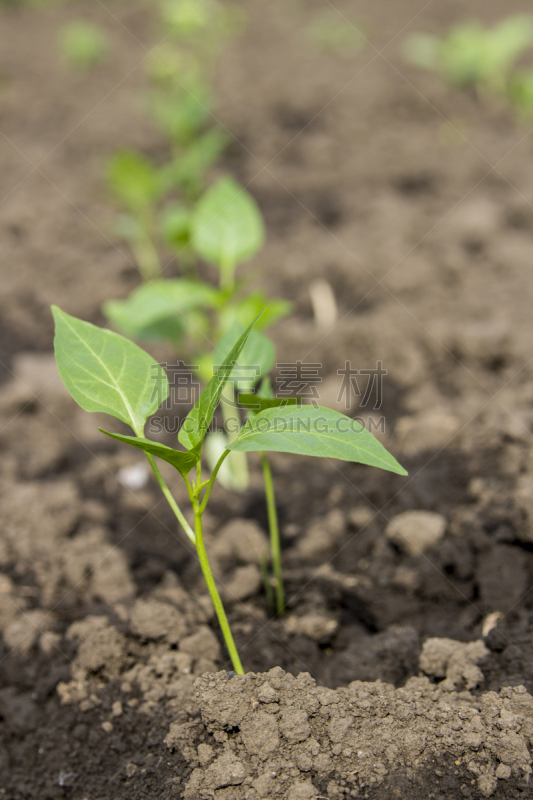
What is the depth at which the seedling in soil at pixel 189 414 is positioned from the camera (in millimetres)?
852

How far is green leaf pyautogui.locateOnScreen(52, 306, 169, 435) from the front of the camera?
1021 mm

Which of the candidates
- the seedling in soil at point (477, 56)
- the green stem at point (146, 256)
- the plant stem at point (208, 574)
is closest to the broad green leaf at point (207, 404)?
the plant stem at point (208, 574)

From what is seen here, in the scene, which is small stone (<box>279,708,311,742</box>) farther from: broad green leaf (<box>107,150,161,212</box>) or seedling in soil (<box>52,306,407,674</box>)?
broad green leaf (<box>107,150,161,212</box>)

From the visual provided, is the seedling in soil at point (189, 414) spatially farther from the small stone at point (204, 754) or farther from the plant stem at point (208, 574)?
Answer: the small stone at point (204, 754)

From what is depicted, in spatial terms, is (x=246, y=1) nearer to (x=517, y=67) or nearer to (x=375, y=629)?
(x=517, y=67)

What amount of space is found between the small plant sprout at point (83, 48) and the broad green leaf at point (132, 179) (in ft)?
9.73

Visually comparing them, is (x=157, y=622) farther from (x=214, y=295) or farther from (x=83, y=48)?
(x=83, y=48)

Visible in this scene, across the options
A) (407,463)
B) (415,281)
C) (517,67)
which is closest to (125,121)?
(415,281)

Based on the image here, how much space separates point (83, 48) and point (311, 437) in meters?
4.91

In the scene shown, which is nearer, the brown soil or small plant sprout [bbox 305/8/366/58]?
the brown soil

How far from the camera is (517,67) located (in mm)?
4492

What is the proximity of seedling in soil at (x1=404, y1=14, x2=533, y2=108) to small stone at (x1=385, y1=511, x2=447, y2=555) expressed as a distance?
351cm

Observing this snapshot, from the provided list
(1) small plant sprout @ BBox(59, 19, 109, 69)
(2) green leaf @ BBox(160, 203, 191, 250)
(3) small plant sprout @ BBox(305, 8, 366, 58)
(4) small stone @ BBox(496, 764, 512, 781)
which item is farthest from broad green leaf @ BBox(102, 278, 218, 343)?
(3) small plant sprout @ BBox(305, 8, 366, 58)

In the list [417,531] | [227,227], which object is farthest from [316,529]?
[227,227]
